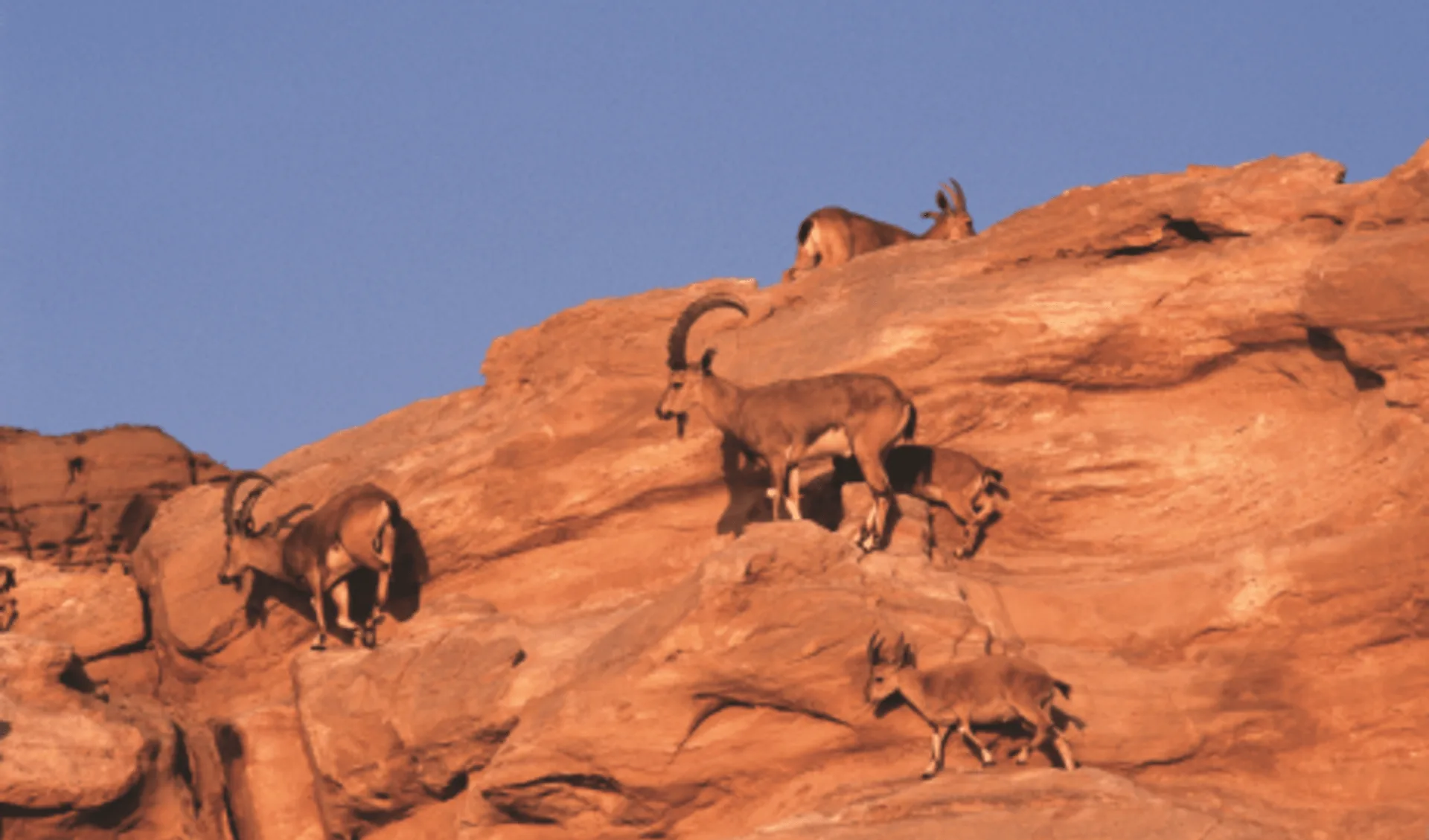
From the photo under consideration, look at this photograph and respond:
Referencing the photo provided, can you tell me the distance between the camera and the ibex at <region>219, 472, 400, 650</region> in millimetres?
22047

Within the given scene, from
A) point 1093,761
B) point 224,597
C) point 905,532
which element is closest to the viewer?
point 1093,761

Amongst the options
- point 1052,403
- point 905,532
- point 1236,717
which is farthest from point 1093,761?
point 1052,403

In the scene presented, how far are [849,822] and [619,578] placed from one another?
558cm

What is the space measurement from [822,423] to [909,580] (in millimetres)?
1754

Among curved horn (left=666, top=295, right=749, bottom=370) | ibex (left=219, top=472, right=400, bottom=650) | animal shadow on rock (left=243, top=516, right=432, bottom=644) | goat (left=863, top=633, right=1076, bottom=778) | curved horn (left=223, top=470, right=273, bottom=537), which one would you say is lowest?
goat (left=863, top=633, right=1076, bottom=778)

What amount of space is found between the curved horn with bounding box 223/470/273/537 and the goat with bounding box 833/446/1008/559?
20.8 ft

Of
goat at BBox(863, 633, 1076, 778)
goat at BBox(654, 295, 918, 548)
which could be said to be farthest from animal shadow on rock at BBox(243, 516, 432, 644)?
goat at BBox(863, 633, 1076, 778)

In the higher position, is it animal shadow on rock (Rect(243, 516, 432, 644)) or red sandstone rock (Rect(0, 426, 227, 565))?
red sandstone rock (Rect(0, 426, 227, 565))

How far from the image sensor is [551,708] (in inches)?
758

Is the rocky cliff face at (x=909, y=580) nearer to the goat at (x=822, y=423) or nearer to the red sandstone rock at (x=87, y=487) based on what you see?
the goat at (x=822, y=423)

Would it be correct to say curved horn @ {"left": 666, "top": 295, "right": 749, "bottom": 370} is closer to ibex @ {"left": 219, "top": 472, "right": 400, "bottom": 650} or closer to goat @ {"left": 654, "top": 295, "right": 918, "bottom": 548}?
goat @ {"left": 654, "top": 295, "right": 918, "bottom": 548}

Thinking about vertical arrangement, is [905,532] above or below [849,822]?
above

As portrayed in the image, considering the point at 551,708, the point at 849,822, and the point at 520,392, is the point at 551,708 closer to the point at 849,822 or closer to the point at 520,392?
the point at 849,822

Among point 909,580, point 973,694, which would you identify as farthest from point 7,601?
point 973,694
